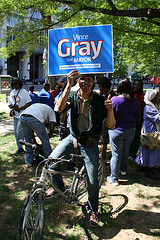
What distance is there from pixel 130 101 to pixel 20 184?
269cm

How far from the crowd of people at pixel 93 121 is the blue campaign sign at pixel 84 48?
0.23 meters

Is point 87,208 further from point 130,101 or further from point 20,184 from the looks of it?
point 130,101

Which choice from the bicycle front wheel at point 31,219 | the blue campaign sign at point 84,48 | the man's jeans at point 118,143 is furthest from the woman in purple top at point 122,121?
the bicycle front wheel at point 31,219

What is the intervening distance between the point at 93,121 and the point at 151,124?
198 cm

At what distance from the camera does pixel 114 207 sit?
377 centimetres

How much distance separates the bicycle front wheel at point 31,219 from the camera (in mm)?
2391

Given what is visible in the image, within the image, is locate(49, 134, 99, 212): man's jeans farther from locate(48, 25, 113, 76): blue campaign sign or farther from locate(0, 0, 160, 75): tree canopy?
locate(0, 0, 160, 75): tree canopy

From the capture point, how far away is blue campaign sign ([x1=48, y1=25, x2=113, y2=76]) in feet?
10.7

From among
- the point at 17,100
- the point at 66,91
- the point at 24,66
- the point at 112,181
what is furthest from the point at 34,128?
the point at 24,66

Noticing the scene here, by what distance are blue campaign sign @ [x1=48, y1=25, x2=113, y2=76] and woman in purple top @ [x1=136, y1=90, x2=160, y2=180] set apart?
1575 mm

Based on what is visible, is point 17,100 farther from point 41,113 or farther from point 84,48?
point 84,48

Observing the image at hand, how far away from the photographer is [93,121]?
3098mm

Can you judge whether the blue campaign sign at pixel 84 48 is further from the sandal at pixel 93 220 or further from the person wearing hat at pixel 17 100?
the person wearing hat at pixel 17 100

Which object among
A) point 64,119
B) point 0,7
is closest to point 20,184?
point 64,119
